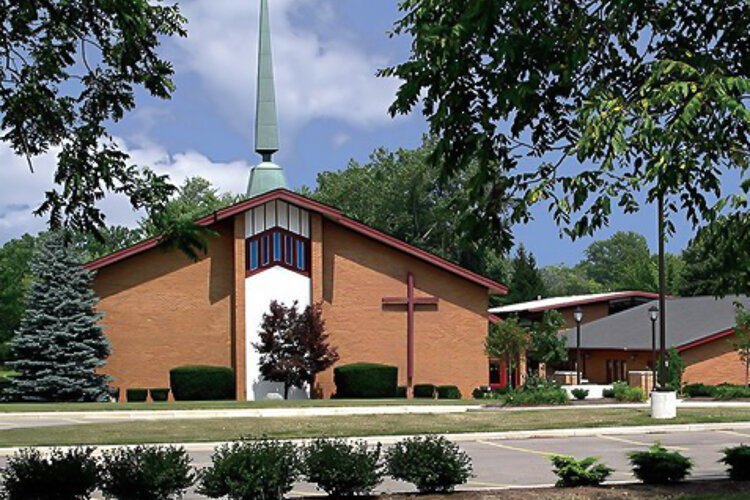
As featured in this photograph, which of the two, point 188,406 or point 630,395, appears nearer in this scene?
point 188,406

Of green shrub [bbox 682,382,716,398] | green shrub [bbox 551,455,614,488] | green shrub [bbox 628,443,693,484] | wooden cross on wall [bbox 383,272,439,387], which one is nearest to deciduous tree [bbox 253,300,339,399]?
wooden cross on wall [bbox 383,272,439,387]

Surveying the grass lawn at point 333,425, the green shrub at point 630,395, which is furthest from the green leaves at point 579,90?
the green shrub at point 630,395

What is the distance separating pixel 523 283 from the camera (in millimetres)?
→ 85688

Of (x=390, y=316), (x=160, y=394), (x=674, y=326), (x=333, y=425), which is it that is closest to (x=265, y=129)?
(x=390, y=316)

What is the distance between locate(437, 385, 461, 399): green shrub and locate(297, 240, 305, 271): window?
7.40 m

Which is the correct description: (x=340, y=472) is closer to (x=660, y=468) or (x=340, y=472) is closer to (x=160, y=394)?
(x=660, y=468)

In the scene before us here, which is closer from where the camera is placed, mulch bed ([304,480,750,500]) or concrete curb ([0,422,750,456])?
mulch bed ([304,480,750,500])

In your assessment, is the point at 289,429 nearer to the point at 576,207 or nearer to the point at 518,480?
the point at 518,480

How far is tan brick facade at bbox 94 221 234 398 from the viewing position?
41438mm

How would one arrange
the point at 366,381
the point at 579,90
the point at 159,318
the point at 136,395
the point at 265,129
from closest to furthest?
the point at 579,90
the point at 136,395
the point at 366,381
the point at 159,318
the point at 265,129

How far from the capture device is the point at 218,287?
42.3 metres

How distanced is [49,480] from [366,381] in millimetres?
30773

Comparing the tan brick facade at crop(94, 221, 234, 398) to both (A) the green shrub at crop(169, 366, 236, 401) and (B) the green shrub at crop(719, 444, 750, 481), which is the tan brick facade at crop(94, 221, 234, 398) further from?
(B) the green shrub at crop(719, 444, 750, 481)

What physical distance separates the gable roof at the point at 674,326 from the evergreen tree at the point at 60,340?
24.7 meters
